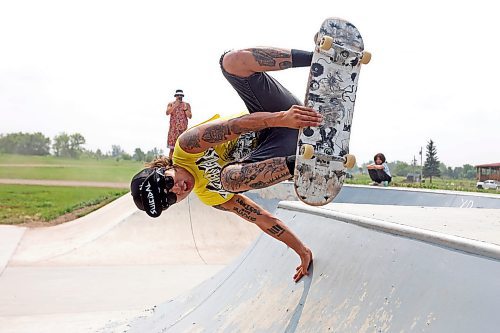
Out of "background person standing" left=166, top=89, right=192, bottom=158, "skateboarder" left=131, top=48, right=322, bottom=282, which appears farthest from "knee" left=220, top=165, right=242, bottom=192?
"background person standing" left=166, top=89, right=192, bottom=158

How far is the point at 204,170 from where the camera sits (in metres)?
3.74

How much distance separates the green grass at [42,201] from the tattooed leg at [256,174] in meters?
13.0

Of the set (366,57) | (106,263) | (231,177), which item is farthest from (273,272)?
(106,263)

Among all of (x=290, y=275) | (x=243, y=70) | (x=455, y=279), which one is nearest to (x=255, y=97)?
(x=243, y=70)

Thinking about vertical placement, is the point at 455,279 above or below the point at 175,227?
above

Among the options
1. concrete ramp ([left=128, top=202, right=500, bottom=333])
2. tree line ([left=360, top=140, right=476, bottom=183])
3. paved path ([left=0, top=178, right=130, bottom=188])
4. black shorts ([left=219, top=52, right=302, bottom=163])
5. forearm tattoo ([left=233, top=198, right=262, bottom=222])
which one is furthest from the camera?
tree line ([left=360, top=140, right=476, bottom=183])

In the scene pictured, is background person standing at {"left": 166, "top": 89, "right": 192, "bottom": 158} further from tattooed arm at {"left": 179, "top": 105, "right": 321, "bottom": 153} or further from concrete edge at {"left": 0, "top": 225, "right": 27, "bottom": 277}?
tattooed arm at {"left": 179, "top": 105, "right": 321, "bottom": 153}

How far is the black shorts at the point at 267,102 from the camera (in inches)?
136

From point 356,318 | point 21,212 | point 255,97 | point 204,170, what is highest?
point 255,97

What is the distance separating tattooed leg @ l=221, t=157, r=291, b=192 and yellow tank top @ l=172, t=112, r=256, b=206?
271 millimetres

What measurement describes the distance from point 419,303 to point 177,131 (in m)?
9.56

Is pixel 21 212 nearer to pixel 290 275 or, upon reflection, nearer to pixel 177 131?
pixel 177 131

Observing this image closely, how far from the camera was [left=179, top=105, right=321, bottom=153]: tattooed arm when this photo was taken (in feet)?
Result: 9.92

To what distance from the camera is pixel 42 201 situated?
21562 millimetres
